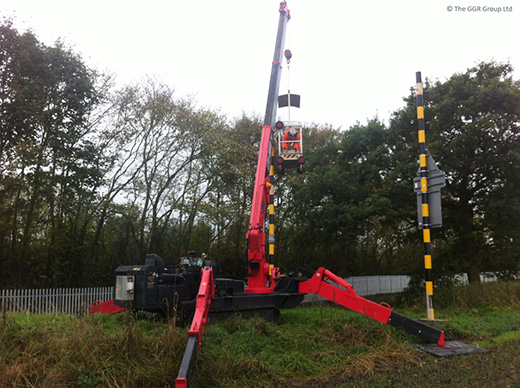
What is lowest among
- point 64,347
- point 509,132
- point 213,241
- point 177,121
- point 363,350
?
point 363,350

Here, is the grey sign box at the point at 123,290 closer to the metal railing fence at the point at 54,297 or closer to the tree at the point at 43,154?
the metal railing fence at the point at 54,297

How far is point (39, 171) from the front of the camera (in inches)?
600

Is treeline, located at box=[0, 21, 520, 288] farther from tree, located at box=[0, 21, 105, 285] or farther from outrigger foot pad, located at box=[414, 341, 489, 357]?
outrigger foot pad, located at box=[414, 341, 489, 357]

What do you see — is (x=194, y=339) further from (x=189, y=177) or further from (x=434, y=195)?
(x=189, y=177)

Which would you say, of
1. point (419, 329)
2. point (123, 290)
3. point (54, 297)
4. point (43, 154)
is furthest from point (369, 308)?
point (43, 154)

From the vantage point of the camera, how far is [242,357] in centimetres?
613

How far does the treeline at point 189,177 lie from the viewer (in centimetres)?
1559

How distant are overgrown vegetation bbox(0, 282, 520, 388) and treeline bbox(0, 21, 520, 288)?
861 centimetres

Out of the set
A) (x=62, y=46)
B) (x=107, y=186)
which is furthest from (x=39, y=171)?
(x=62, y=46)

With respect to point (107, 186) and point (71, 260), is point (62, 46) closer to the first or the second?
point (107, 186)

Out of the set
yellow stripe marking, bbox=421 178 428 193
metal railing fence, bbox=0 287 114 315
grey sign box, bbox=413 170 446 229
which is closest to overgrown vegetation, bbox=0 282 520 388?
grey sign box, bbox=413 170 446 229

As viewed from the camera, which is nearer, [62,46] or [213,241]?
[62,46]

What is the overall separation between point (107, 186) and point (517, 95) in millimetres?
16066

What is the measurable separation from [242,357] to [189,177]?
585 inches
